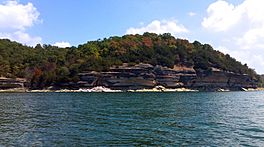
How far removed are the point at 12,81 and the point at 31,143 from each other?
180407 mm

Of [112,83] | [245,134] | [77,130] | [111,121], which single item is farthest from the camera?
[112,83]

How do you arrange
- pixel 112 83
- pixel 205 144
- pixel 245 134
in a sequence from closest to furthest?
pixel 205 144 → pixel 245 134 → pixel 112 83

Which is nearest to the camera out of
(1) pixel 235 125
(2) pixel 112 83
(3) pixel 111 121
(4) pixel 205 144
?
(4) pixel 205 144

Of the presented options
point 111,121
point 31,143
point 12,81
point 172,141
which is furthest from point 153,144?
point 12,81

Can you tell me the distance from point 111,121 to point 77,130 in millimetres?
8338

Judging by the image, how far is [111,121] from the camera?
44344 millimetres

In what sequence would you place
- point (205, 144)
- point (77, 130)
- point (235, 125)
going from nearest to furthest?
point (205, 144)
point (77, 130)
point (235, 125)

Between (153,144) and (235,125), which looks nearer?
(153,144)

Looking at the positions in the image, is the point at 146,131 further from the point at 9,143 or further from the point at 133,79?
the point at 133,79

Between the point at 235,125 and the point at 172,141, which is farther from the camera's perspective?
the point at 235,125

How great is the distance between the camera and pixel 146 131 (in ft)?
118

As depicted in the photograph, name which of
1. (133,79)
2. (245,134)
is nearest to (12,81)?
(133,79)

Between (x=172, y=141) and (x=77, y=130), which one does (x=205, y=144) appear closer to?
(x=172, y=141)

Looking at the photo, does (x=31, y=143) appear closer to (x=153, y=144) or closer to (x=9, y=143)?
(x=9, y=143)
